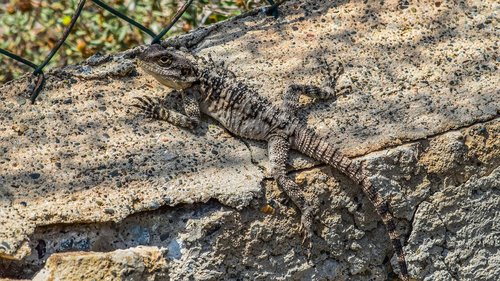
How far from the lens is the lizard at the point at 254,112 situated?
3.35 m

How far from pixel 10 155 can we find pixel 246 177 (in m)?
1.00

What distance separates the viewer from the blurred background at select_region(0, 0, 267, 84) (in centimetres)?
559

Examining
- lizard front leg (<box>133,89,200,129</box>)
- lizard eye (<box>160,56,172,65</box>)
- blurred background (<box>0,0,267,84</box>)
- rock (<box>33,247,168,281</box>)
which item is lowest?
rock (<box>33,247,168,281</box>)

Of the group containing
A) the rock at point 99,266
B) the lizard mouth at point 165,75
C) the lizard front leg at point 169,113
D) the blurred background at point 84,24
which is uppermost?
the blurred background at point 84,24

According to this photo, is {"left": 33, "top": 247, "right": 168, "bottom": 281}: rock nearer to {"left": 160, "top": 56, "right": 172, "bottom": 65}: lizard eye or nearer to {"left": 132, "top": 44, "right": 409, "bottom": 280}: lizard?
{"left": 132, "top": 44, "right": 409, "bottom": 280}: lizard

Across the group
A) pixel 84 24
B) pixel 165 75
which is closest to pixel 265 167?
pixel 165 75

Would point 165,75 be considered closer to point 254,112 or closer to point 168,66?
point 168,66

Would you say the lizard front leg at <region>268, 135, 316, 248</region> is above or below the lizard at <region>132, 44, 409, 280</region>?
below

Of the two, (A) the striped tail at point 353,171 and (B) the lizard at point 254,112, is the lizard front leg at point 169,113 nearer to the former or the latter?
(B) the lizard at point 254,112

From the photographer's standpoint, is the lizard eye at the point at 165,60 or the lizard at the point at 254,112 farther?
the lizard eye at the point at 165,60

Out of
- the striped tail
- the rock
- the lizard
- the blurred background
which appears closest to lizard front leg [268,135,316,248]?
the lizard

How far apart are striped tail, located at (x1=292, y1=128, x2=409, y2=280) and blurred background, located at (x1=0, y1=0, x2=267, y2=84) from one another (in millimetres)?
2242

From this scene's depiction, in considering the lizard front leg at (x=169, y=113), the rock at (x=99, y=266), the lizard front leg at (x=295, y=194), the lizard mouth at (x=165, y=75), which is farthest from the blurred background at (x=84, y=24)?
the rock at (x=99, y=266)

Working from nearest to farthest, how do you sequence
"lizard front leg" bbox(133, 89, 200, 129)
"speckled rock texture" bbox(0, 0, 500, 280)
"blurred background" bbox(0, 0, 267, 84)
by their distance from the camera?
1. "speckled rock texture" bbox(0, 0, 500, 280)
2. "lizard front leg" bbox(133, 89, 200, 129)
3. "blurred background" bbox(0, 0, 267, 84)
